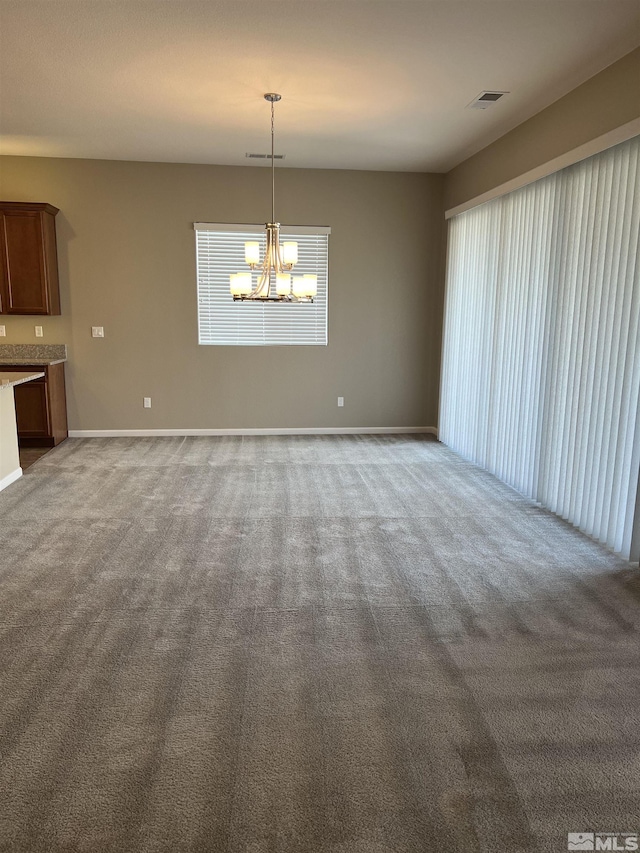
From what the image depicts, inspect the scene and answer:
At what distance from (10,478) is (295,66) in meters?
3.86

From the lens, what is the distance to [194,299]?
682cm

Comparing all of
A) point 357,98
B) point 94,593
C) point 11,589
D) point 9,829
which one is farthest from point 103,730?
point 357,98

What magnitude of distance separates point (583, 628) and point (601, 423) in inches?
56.6

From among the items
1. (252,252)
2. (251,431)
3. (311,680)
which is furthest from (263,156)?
(311,680)

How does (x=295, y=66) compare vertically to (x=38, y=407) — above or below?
above

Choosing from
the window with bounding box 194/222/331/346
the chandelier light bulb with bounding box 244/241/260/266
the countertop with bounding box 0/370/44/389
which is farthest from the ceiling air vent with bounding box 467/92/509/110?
the countertop with bounding box 0/370/44/389

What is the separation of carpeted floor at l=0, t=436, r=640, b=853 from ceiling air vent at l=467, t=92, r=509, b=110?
2995 millimetres

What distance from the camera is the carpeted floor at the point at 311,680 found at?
177 cm

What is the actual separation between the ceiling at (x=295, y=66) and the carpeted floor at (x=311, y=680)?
117 inches

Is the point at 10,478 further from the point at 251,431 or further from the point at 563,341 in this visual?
the point at 563,341

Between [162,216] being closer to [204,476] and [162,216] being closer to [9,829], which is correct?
[204,476]

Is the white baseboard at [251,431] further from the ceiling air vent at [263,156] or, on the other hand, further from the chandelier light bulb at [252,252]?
the ceiling air vent at [263,156]

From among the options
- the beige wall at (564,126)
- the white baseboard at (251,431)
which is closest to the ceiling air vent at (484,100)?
the beige wall at (564,126)

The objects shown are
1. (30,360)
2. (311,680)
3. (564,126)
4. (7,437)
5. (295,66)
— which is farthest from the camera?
(30,360)
